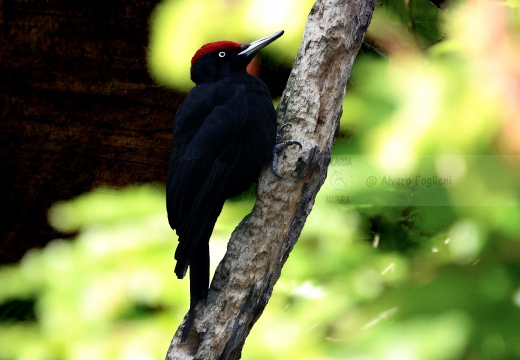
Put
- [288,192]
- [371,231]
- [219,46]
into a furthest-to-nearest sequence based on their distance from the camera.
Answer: [371,231] → [219,46] → [288,192]

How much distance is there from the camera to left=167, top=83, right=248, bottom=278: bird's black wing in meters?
1.55

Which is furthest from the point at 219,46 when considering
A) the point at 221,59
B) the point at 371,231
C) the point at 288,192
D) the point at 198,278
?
the point at 371,231

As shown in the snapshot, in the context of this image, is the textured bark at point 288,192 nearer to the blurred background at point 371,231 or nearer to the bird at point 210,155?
the bird at point 210,155

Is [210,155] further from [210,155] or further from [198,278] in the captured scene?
[198,278]

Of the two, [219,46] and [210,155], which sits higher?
[219,46]

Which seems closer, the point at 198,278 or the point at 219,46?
the point at 198,278

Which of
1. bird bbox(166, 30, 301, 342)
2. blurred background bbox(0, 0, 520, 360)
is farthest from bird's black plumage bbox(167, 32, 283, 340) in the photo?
blurred background bbox(0, 0, 520, 360)

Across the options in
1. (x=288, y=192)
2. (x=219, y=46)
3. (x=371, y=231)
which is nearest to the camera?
(x=288, y=192)

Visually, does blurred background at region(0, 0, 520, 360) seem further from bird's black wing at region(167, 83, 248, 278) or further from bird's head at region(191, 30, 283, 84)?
bird's black wing at region(167, 83, 248, 278)

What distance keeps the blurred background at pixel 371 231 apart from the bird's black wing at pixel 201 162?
2.11 feet

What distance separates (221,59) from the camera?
1737 millimetres

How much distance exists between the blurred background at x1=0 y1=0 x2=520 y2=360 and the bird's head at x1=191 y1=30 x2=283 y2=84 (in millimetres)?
499

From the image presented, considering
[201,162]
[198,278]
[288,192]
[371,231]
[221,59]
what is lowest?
[198,278]

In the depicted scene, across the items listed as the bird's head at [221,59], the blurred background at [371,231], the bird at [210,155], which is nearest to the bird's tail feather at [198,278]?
A: the bird at [210,155]
